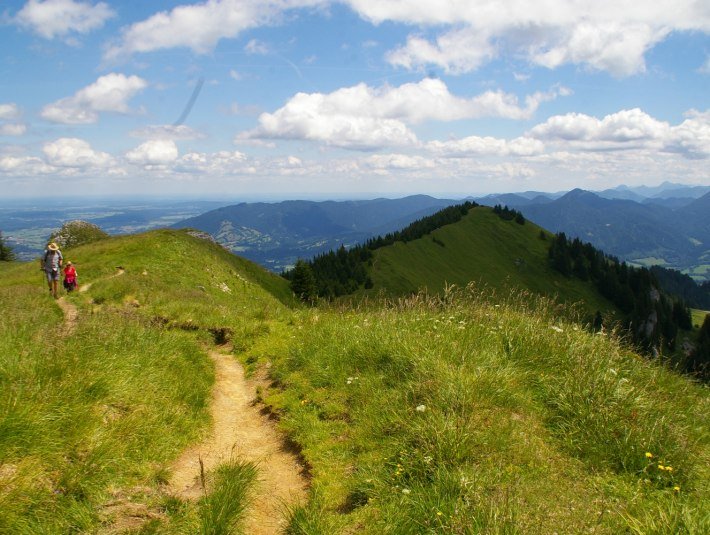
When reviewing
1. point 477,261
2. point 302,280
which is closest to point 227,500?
point 302,280

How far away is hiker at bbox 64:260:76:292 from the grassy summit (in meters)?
18.1

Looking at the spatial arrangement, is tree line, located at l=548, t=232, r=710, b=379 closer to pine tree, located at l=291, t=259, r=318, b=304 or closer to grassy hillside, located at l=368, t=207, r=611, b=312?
grassy hillside, located at l=368, t=207, r=611, b=312

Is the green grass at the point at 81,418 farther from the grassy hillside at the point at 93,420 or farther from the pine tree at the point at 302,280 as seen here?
the pine tree at the point at 302,280

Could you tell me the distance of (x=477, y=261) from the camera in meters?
164

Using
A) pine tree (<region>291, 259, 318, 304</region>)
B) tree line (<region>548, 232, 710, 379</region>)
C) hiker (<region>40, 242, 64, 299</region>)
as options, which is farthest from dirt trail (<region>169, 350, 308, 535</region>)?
tree line (<region>548, 232, 710, 379</region>)

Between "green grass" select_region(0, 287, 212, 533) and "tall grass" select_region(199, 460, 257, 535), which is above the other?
"green grass" select_region(0, 287, 212, 533)

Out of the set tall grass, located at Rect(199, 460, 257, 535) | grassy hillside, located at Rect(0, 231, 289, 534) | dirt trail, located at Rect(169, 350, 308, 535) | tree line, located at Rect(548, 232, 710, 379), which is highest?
grassy hillside, located at Rect(0, 231, 289, 534)

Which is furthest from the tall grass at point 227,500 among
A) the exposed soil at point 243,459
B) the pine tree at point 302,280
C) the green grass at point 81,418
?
the pine tree at point 302,280

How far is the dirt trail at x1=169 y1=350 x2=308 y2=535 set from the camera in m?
5.18

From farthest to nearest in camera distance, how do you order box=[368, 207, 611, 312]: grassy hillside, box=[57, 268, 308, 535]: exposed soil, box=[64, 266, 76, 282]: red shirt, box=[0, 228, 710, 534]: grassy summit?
box=[368, 207, 611, 312]: grassy hillside → box=[64, 266, 76, 282]: red shirt → box=[57, 268, 308, 535]: exposed soil → box=[0, 228, 710, 534]: grassy summit

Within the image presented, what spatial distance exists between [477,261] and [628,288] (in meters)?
59.3

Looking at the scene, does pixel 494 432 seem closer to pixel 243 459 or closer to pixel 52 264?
pixel 243 459

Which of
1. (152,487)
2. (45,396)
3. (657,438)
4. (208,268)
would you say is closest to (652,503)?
(657,438)

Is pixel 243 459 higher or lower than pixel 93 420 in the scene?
lower
